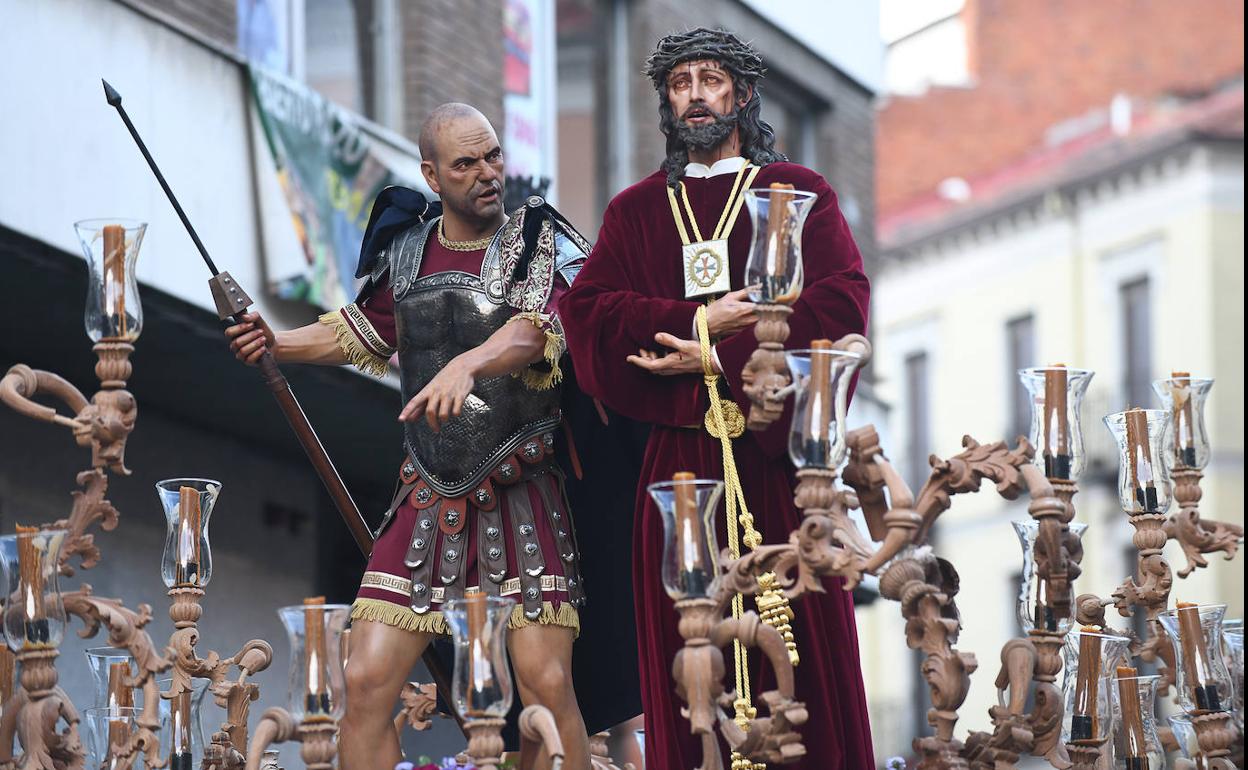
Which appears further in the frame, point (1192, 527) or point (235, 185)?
point (235, 185)

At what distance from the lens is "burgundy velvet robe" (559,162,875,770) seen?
6715 mm

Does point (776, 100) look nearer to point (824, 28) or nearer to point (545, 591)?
point (824, 28)

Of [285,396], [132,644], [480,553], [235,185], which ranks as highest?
[235,185]

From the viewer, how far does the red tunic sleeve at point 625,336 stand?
684 centimetres

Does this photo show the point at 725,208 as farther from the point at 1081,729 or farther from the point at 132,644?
the point at 132,644

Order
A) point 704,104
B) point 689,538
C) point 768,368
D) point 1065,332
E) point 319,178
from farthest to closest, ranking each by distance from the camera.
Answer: point 1065,332
point 319,178
point 704,104
point 768,368
point 689,538

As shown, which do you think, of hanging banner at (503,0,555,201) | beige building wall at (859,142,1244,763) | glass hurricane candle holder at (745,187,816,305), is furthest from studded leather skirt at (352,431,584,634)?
beige building wall at (859,142,1244,763)

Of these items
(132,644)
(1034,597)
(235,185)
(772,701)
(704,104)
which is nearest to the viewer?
(772,701)

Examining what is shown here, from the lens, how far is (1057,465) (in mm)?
6707

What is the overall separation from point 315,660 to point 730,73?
1.96 metres

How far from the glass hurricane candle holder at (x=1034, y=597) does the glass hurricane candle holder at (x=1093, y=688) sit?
9.9 inches

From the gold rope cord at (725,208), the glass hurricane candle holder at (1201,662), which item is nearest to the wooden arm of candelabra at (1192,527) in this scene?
the glass hurricane candle holder at (1201,662)

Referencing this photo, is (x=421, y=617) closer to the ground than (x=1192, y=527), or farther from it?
closer to the ground

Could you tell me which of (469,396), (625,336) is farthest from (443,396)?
(625,336)
